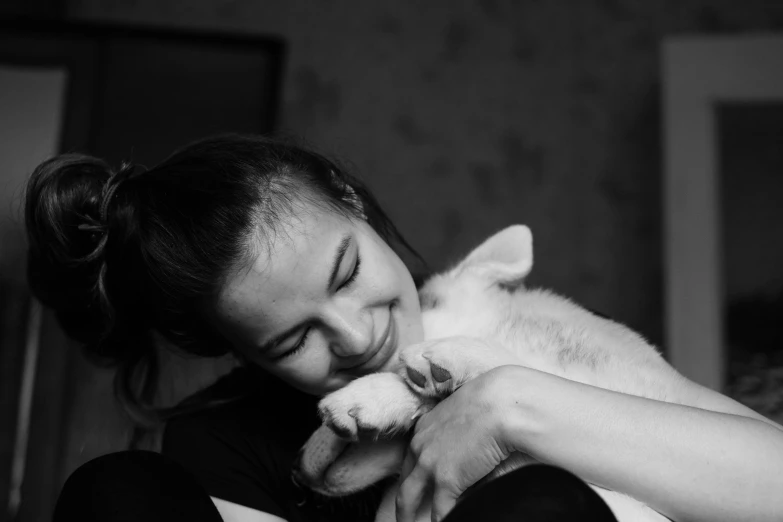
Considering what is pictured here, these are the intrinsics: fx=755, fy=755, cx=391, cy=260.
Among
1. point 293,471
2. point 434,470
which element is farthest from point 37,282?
point 434,470

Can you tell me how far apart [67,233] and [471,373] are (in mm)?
749

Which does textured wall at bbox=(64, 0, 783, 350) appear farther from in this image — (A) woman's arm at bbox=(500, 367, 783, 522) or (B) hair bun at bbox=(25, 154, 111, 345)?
(A) woman's arm at bbox=(500, 367, 783, 522)

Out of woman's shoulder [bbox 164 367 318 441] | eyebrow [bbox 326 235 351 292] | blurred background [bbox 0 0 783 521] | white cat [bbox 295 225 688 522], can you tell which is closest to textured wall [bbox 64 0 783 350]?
blurred background [bbox 0 0 783 521]

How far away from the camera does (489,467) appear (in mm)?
981

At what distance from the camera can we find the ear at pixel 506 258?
4.23 ft

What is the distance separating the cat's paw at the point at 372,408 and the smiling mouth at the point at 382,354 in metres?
0.08

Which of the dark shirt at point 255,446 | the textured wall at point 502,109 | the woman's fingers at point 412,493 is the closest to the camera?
the woman's fingers at point 412,493

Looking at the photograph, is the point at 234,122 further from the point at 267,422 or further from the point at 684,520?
the point at 684,520

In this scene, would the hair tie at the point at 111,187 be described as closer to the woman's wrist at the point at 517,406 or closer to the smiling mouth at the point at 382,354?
the smiling mouth at the point at 382,354

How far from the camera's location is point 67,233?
4.30 ft

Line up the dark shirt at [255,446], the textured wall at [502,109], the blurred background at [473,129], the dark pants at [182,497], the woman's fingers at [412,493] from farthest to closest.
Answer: the textured wall at [502,109] → the blurred background at [473,129] → the dark shirt at [255,446] → the woman's fingers at [412,493] → the dark pants at [182,497]

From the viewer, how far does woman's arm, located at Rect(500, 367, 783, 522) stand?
89 cm

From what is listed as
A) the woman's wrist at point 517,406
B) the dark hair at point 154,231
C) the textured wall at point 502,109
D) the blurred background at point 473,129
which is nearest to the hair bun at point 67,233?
the dark hair at point 154,231

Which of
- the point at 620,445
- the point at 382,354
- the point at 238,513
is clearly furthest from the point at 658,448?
the point at 238,513
